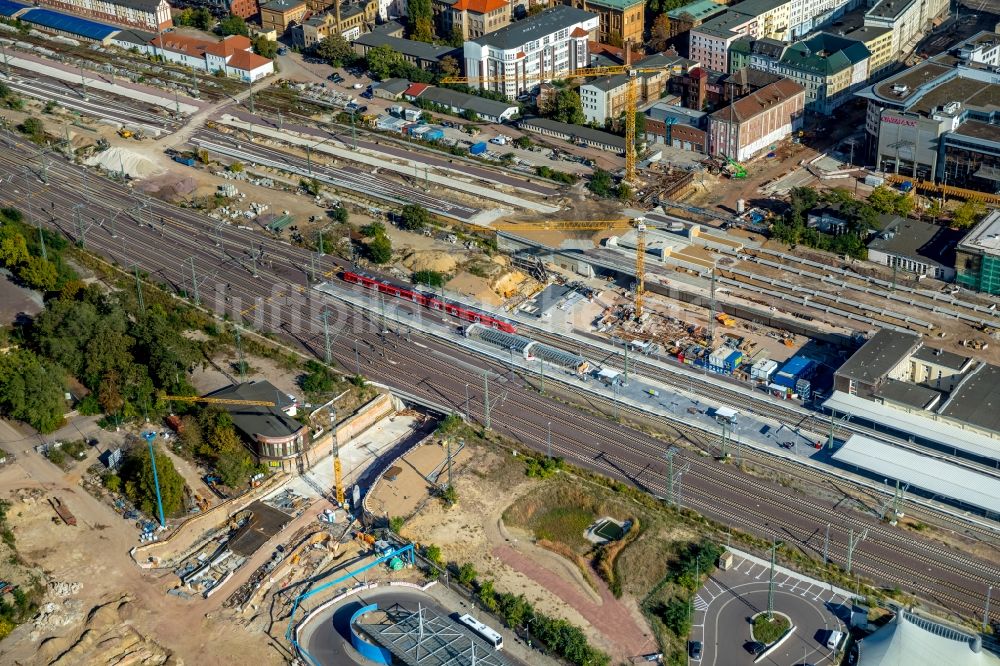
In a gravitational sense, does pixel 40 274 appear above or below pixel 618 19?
below

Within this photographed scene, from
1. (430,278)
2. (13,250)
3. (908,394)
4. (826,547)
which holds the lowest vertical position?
(826,547)

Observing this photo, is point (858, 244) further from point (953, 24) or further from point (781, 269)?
point (953, 24)

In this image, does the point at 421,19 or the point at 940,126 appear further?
the point at 421,19

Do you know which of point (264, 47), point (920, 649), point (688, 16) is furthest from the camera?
point (264, 47)

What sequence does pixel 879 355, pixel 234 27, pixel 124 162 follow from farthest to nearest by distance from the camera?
1. pixel 234 27
2. pixel 124 162
3. pixel 879 355

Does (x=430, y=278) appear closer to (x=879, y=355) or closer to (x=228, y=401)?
(x=228, y=401)

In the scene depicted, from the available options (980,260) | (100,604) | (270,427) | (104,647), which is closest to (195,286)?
(270,427)

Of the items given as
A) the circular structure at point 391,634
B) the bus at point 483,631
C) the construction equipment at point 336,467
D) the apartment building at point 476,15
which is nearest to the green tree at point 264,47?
the apartment building at point 476,15
